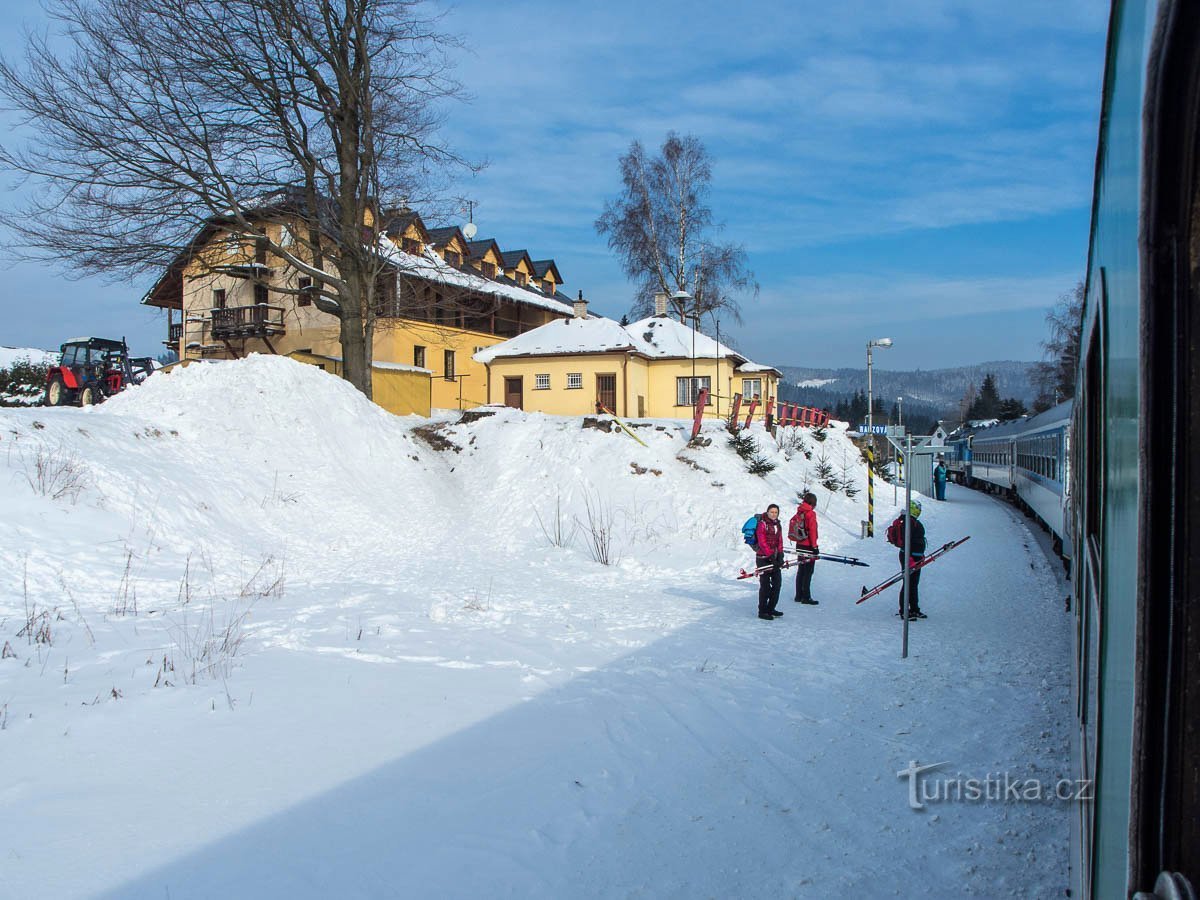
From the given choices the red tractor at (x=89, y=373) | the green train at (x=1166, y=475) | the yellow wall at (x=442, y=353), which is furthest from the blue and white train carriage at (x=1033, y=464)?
the red tractor at (x=89, y=373)

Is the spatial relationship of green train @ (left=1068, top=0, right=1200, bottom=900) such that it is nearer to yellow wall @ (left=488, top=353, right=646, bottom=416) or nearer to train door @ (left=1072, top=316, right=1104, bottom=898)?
train door @ (left=1072, top=316, right=1104, bottom=898)

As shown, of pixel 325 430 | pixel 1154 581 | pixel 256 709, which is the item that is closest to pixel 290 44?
pixel 325 430

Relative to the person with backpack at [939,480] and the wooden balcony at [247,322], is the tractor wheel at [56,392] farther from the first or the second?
the person with backpack at [939,480]

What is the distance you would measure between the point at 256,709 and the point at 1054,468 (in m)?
15.6

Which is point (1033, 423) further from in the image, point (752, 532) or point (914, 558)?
point (752, 532)

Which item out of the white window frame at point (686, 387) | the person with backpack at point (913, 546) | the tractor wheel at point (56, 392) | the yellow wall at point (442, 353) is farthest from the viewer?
the white window frame at point (686, 387)

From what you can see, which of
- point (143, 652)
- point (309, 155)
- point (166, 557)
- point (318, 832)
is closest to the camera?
point (318, 832)

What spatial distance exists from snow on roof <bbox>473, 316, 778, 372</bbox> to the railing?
8289 millimetres

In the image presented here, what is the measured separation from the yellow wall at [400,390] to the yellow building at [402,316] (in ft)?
0.11

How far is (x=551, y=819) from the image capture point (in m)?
4.61

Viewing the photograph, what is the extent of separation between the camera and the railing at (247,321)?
1320 inches

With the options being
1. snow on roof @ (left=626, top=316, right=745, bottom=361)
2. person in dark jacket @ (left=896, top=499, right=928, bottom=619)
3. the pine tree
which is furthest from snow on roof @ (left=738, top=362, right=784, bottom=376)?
the pine tree

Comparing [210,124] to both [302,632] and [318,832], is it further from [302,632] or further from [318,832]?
[318,832]

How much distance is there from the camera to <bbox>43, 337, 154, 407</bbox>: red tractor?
74.8ft
